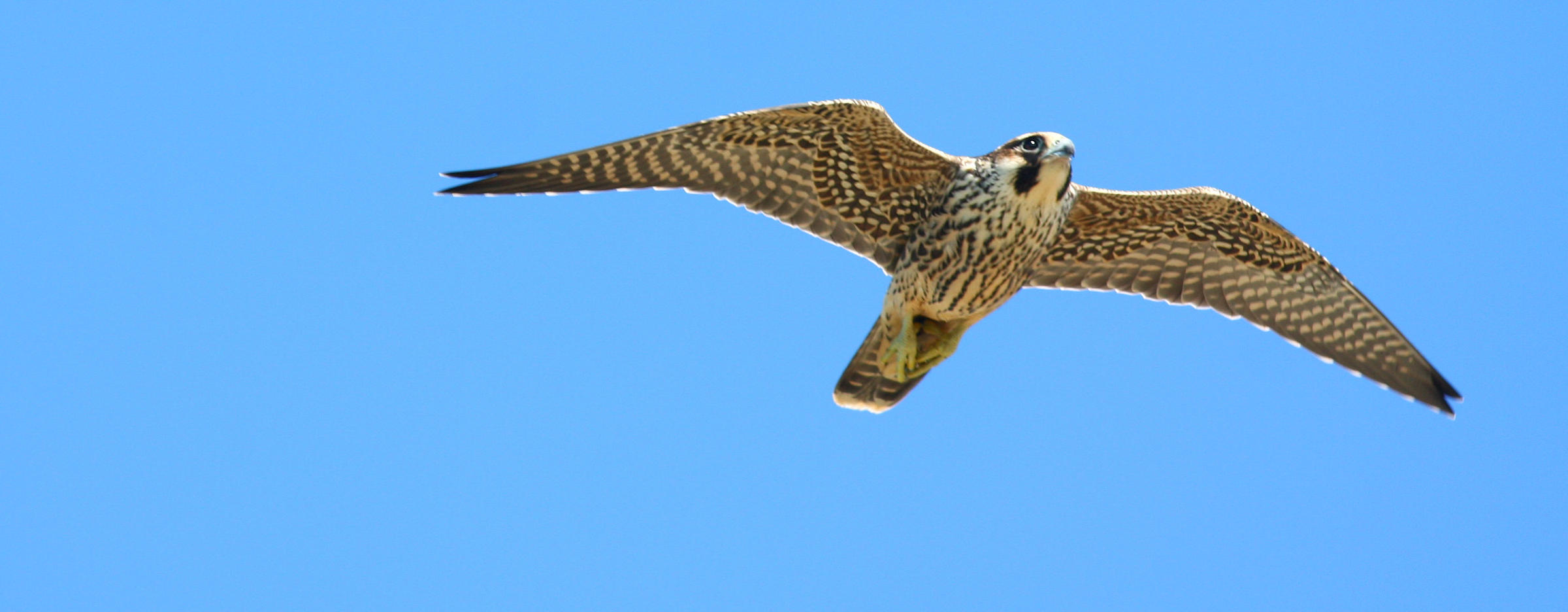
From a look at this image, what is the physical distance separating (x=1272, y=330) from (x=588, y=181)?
4032 millimetres

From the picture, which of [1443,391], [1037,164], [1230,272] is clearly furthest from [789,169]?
[1443,391]

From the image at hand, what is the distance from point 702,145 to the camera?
27.5 feet

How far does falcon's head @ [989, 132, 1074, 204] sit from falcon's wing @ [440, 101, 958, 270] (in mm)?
404

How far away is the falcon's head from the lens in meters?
7.93

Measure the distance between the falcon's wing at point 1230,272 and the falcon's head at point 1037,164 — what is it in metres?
0.62

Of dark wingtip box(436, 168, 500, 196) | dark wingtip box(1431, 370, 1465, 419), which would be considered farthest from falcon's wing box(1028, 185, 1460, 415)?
dark wingtip box(436, 168, 500, 196)

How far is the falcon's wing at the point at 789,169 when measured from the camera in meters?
8.23

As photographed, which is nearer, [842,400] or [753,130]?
[753,130]

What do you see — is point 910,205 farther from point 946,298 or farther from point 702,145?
point 702,145

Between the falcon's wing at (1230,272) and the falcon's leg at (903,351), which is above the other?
the falcon's wing at (1230,272)

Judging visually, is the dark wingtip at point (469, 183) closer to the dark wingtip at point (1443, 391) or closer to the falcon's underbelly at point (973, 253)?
the falcon's underbelly at point (973, 253)

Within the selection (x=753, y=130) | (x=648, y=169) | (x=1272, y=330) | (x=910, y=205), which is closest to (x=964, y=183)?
(x=910, y=205)

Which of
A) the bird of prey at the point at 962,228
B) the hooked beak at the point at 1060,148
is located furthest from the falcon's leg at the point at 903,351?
the hooked beak at the point at 1060,148

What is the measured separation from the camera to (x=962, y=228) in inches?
322
